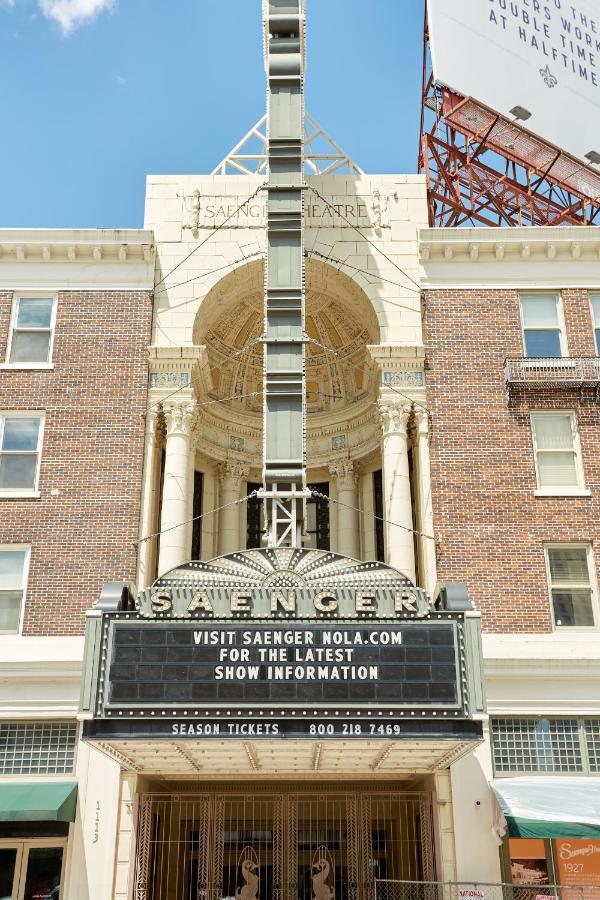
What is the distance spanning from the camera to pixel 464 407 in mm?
23172

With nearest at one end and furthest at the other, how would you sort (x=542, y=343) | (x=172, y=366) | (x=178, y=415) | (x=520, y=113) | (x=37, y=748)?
(x=37, y=748) → (x=178, y=415) → (x=172, y=366) → (x=542, y=343) → (x=520, y=113)

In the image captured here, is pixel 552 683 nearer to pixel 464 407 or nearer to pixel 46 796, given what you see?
pixel 464 407

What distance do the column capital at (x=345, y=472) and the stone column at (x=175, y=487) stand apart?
5.83m

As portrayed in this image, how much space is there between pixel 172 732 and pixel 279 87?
53.0 ft

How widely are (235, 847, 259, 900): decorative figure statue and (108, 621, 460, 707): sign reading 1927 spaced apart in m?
7.97

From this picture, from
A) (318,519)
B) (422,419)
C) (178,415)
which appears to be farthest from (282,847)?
(422,419)

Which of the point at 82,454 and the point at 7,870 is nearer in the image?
the point at 7,870

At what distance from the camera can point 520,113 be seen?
36219 mm

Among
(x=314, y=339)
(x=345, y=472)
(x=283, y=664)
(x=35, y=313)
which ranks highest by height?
(x=314, y=339)

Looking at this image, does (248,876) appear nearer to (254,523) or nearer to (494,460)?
(254,523)

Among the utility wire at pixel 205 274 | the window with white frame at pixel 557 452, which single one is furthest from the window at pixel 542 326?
the utility wire at pixel 205 274

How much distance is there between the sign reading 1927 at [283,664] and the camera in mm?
16484

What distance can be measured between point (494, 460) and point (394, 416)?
8.42 feet

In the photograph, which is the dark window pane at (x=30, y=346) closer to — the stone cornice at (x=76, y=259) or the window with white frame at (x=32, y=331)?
the window with white frame at (x=32, y=331)
